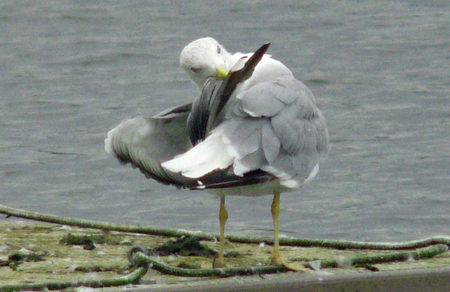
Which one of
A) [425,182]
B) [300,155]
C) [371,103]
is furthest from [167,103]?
[300,155]

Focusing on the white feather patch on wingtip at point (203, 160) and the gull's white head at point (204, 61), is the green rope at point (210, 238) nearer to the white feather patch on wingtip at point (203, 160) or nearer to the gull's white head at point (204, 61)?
the white feather patch on wingtip at point (203, 160)

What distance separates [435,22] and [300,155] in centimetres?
937

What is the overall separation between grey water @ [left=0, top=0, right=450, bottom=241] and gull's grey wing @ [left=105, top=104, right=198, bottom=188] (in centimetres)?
262

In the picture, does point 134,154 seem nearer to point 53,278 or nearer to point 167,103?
point 53,278

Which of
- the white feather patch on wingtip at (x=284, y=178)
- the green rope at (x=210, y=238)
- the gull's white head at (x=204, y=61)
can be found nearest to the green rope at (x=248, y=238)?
the green rope at (x=210, y=238)

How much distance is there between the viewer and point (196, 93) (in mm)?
8930

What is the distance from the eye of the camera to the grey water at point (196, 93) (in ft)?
24.0

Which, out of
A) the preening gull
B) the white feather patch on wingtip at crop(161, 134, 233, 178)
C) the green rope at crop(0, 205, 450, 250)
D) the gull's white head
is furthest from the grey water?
the white feather patch on wingtip at crop(161, 134, 233, 178)

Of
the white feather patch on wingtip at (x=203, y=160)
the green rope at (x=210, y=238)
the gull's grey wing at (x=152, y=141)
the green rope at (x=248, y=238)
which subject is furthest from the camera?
the green rope at (x=248, y=238)

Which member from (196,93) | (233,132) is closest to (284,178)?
(233,132)

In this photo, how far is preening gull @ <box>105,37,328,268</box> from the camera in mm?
3697

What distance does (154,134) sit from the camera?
4.04 meters

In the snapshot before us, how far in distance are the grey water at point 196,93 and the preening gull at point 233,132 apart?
2.56 metres

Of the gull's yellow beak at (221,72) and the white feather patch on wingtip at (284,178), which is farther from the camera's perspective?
the gull's yellow beak at (221,72)
